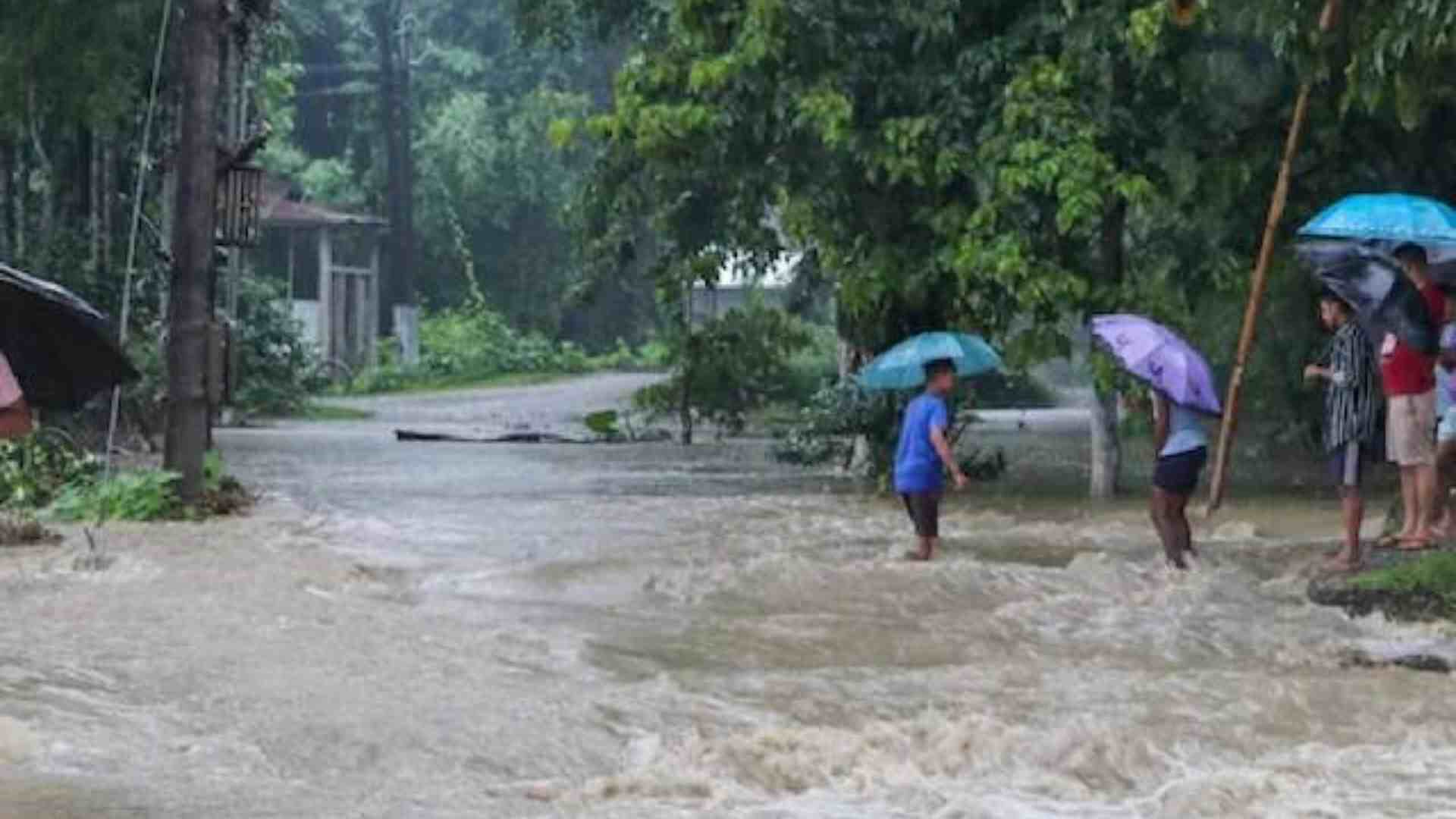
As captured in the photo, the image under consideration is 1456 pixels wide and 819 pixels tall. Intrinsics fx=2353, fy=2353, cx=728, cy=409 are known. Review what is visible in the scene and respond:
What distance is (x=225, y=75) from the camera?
23750 millimetres

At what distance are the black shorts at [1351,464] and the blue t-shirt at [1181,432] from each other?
2.67ft

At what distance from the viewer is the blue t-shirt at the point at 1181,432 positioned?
13500mm

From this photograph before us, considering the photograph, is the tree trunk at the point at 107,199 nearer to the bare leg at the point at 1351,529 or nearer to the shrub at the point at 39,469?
the shrub at the point at 39,469

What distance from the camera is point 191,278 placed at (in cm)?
1762

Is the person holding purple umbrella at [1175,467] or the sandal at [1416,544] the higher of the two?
the person holding purple umbrella at [1175,467]

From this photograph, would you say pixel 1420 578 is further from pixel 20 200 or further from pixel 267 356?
pixel 267 356

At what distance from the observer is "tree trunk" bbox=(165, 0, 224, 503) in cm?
1759

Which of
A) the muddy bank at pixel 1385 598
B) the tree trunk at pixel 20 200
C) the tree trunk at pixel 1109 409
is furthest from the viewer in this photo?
the tree trunk at pixel 20 200

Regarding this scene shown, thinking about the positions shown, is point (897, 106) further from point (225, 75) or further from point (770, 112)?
point (225, 75)

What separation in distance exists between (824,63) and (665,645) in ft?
27.9

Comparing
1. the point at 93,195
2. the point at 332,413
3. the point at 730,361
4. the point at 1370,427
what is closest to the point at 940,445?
the point at 1370,427

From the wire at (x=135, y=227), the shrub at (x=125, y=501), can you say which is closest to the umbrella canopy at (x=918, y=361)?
the shrub at (x=125, y=501)

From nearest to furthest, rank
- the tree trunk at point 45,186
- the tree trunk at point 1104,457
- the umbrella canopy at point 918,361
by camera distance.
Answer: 1. the umbrella canopy at point 918,361
2. the tree trunk at point 1104,457
3. the tree trunk at point 45,186

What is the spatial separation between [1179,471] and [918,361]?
125 inches
